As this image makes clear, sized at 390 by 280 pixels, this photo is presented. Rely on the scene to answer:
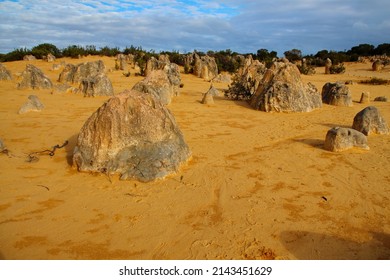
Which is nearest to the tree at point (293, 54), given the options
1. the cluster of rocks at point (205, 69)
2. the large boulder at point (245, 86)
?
the cluster of rocks at point (205, 69)

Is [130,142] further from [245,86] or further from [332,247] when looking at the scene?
[245,86]

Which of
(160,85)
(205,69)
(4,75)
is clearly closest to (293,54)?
(205,69)

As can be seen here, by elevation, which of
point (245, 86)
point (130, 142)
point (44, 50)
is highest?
point (44, 50)

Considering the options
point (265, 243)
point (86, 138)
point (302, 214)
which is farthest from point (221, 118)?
point (265, 243)

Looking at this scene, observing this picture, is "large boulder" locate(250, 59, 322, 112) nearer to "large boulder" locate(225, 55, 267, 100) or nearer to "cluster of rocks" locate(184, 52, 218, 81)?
"large boulder" locate(225, 55, 267, 100)

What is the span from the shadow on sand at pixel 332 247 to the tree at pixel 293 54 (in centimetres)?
3208

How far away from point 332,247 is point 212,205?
55.2 inches

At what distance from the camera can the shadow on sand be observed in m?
2.93

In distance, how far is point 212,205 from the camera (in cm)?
387

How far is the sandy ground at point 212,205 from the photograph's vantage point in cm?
305

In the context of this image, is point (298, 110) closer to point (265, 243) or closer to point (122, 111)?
point (122, 111)

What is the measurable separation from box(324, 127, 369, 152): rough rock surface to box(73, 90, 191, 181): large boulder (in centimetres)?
275

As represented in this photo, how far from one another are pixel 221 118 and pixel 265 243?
569cm

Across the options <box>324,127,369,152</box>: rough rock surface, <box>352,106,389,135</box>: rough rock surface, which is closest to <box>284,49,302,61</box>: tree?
<box>352,106,389,135</box>: rough rock surface
